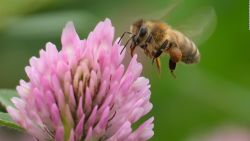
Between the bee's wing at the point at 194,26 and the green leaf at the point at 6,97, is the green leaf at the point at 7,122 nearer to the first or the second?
the green leaf at the point at 6,97

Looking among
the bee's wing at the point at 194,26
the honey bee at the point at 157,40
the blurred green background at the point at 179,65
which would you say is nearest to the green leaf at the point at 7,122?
the honey bee at the point at 157,40

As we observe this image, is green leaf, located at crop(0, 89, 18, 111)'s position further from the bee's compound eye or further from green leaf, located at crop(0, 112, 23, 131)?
the bee's compound eye

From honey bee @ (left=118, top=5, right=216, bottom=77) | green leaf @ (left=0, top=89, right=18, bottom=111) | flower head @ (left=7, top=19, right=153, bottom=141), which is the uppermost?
honey bee @ (left=118, top=5, right=216, bottom=77)

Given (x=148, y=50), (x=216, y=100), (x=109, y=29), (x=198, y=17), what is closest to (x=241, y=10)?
(x=216, y=100)

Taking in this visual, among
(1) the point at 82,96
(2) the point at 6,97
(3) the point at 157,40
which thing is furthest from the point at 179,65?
(1) the point at 82,96

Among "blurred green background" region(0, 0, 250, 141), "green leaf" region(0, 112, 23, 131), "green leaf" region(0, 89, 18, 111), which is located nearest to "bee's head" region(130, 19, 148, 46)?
"green leaf" region(0, 89, 18, 111)

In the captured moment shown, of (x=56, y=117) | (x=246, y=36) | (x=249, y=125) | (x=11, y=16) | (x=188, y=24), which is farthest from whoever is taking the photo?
(x=246, y=36)

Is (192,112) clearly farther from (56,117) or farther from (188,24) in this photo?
(56,117)
